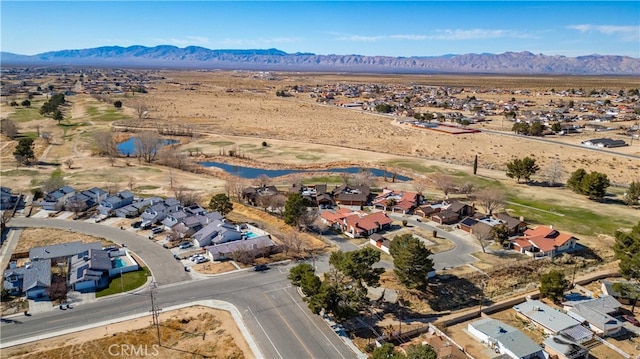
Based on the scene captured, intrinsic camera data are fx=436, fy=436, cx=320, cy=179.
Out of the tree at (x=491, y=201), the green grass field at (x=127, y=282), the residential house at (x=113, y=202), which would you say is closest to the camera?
the green grass field at (x=127, y=282)

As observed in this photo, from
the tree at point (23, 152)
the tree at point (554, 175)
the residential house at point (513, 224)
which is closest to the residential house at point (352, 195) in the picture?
the residential house at point (513, 224)

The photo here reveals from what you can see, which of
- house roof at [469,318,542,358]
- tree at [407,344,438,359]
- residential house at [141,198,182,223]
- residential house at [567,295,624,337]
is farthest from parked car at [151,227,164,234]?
residential house at [567,295,624,337]

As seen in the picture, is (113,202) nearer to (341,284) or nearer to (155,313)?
(155,313)

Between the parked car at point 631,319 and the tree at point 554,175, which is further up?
the tree at point 554,175

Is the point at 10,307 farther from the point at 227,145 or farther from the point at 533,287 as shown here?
the point at 227,145

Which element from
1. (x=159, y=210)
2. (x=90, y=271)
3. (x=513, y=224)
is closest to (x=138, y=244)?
(x=159, y=210)

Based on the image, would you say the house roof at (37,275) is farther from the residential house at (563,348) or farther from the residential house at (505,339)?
the residential house at (563,348)

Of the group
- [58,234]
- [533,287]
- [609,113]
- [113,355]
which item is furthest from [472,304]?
[609,113]
